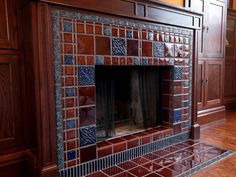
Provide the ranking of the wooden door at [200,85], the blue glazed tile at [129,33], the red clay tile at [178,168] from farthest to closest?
the wooden door at [200,85], the blue glazed tile at [129,33], the red clay tile at [178,168]

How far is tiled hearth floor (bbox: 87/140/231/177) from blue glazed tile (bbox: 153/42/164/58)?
3.14ft

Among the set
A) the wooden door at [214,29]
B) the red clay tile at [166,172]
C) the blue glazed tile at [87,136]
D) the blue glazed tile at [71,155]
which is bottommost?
the red clay tile at [166,172]

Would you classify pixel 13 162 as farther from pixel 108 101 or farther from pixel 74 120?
pixel 108 101

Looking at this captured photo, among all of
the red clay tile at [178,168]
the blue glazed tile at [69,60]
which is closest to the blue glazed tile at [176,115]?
the red clay tile at [178,168]

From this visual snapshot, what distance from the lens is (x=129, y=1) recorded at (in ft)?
6.07

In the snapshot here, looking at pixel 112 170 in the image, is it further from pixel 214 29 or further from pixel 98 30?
pixel 214 29

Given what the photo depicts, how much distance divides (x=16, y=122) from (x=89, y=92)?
599 mm

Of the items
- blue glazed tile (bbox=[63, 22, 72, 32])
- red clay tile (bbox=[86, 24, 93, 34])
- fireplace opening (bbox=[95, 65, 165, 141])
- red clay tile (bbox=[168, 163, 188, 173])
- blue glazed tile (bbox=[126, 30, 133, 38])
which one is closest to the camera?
blue glazed tile (bbox=[63, 22, 72, 32])

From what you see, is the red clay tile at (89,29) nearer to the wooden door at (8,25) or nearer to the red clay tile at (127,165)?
the wooden door at (8,25)

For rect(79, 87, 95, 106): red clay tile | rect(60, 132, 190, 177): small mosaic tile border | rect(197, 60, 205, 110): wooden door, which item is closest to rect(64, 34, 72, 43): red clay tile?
rect(79, 87, 95, 106): red clay tile

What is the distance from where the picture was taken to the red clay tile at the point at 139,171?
1723 mm

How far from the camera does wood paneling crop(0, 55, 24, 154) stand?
160 centimetres

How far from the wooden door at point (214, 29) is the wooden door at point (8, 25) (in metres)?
2.38

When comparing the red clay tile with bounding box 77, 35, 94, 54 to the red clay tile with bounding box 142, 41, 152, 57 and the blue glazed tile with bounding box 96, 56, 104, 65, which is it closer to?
the blue glazed tile with bounding box 96, 56, 104, 65
